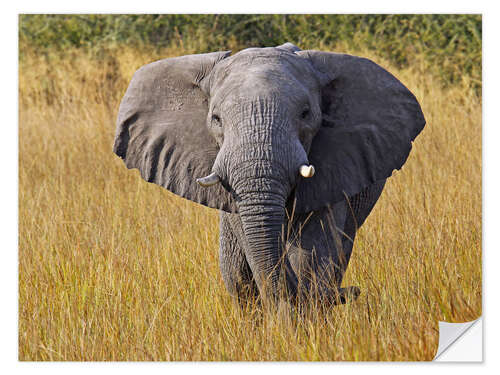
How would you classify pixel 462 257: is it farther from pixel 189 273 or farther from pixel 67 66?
pixel 67 66

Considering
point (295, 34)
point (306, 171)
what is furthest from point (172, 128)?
point (295, 34)

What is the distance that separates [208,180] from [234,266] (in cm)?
75

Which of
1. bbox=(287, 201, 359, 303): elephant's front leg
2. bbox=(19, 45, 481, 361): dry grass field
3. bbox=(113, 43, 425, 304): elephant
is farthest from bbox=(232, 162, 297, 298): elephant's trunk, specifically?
bbox=(19, 45, 481, 361): dry grass field

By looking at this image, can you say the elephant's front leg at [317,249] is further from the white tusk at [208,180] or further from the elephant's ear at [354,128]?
the white tusk at [208,180]

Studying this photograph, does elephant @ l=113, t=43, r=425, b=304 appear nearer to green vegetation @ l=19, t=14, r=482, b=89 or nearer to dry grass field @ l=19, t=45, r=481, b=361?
dry grass field @ l=19, t=45, r=481, b=361

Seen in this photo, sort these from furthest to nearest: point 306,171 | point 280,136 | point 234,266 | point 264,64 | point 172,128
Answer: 1. point 234,266
2. point 172,128
3. point 264,64
4. point 280,136
5. point 306,171

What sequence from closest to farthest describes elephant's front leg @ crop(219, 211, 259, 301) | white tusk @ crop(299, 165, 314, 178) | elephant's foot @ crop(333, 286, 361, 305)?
white tusk @ crop(299, 165, 314, 178) < elephant's foot @ crop(333, 286, 361, 305) < elephant's front leg @ crop(219, 211, 259, 301)

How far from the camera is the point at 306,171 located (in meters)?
3.14

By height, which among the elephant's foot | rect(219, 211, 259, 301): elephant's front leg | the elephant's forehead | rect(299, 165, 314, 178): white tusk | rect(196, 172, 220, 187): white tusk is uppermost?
the elephant's forehead

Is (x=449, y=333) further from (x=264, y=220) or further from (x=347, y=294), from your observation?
(x=264, y=220)

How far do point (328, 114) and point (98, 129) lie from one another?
7.23 ft

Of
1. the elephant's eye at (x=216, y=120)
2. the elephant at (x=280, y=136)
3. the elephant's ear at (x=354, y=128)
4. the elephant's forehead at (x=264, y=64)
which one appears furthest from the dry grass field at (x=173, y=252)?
the elephant's forehead at (x=264, y=64)

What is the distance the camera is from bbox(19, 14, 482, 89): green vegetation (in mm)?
4406
